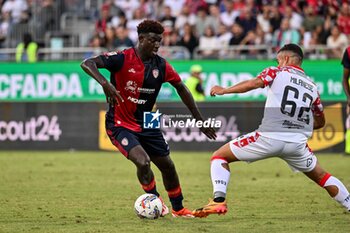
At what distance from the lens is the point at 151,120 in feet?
34.6

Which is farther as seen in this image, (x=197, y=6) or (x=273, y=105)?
(x=197, y=6)

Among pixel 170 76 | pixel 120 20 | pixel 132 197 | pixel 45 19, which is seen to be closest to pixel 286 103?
pixel 170 76

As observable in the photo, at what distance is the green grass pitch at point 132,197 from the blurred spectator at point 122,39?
5547 millimetres

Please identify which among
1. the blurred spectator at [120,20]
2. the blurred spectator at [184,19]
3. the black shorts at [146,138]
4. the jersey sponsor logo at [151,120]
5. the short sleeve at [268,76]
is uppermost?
the short sleeve at [268,76]

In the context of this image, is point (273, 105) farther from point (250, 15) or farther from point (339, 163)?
point (250, 15)

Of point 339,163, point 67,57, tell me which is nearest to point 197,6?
point 67,57

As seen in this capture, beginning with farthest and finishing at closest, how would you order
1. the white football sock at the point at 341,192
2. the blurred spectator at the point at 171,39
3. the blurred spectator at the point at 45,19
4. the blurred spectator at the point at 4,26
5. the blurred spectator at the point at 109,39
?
1. the blurred spectator at the point at 45,19
2. the blurred spectator at the point at 4,26
3. the blurred spectator at the point at 109,39
4. the blurred spectator at the point at 171,39
5. the white football sock at the point at 341,192

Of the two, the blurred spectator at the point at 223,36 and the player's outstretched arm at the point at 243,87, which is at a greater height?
the player's outstretched arm at the point at 243,87

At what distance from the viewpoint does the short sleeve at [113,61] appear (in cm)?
1027

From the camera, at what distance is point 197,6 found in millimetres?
26172

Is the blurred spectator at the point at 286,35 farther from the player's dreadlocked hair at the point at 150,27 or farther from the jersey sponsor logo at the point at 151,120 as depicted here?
the player's dreadlocked hair at the point at 150,27

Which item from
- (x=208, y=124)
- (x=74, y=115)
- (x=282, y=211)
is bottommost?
(x=74, y=115)

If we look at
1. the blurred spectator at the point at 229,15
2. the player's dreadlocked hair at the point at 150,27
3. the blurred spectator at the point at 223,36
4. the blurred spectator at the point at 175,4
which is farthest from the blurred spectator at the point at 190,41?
the player's dreadlocked hair at the point at 150,27

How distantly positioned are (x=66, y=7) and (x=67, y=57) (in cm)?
422
